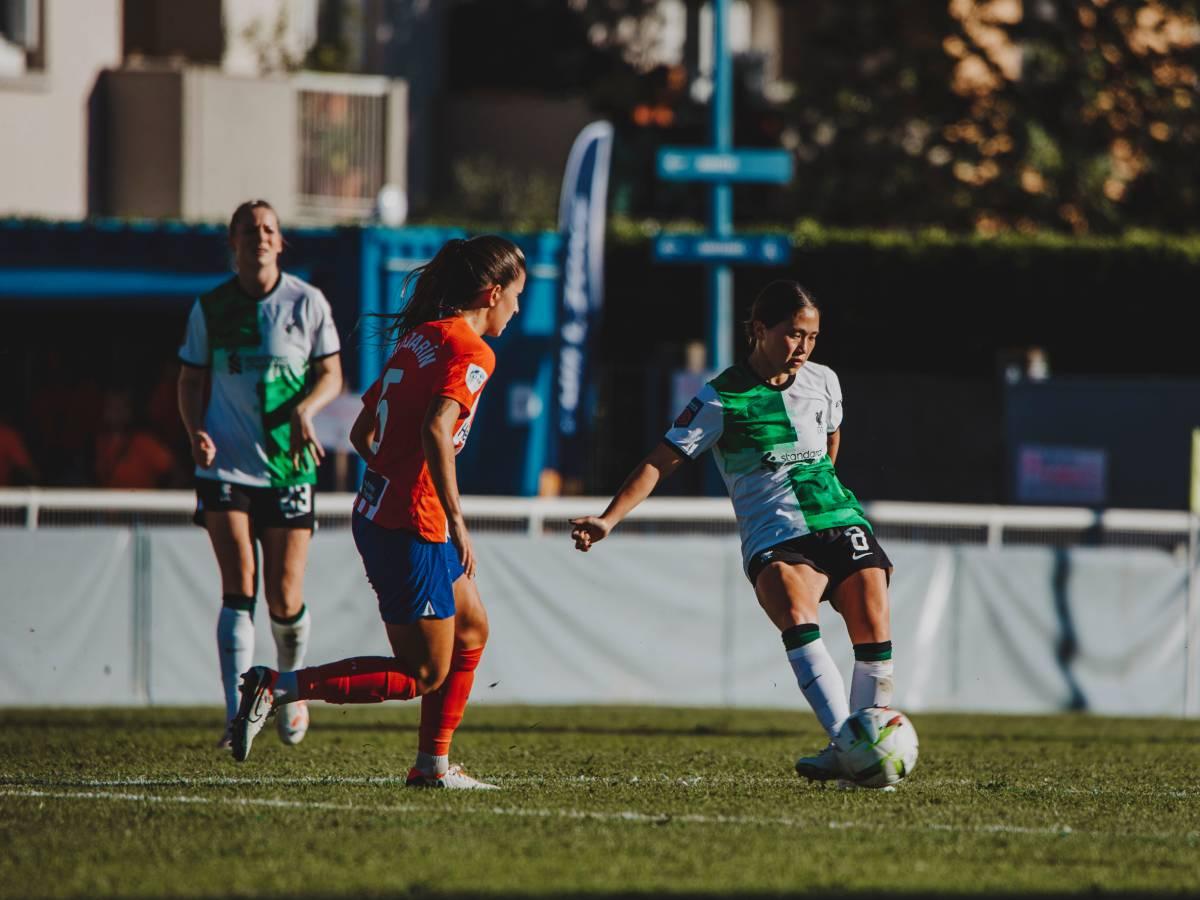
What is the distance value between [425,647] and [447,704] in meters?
0.33

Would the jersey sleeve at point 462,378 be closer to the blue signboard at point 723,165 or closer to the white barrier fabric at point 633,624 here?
the white barrier fabric at point 633,624

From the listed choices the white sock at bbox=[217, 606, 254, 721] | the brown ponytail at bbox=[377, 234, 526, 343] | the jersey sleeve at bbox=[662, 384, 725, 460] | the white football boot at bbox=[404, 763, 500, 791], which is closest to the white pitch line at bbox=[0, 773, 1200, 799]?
the white football boot at bbox=[404, 763, 500, 791]

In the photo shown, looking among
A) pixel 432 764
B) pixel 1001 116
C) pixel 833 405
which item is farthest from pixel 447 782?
pixel 1001 116

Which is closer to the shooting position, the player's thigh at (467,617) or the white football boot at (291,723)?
the player's thigh at (467,617)

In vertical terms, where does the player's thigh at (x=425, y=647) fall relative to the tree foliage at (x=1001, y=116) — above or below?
below

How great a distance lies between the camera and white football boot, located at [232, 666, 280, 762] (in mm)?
7277

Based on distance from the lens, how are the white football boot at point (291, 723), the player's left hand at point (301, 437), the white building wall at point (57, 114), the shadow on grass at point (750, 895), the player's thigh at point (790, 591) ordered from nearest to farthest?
the shadow on grass at point (750, 895) < the player's thigh at point (790, 591) < the player's left hand at point (301, 437) < the white football boot at point (291, 723) < the white building wall at point (57, 114)

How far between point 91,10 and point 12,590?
11.4 metres

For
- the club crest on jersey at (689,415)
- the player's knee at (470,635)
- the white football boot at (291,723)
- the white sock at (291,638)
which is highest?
the club crest on jersey at (689,415)

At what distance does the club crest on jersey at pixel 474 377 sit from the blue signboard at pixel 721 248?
38.6 ft

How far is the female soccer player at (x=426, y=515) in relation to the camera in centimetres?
695

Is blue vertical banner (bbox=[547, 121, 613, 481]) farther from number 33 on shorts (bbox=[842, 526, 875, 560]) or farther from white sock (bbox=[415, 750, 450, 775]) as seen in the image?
white sock (bbox=[415, 750, 450, 775])

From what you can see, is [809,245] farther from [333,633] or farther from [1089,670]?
[333,633]

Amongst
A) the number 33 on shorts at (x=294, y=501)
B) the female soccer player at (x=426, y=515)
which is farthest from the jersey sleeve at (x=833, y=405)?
the number 33 on shorts at (x=294, y=501)
